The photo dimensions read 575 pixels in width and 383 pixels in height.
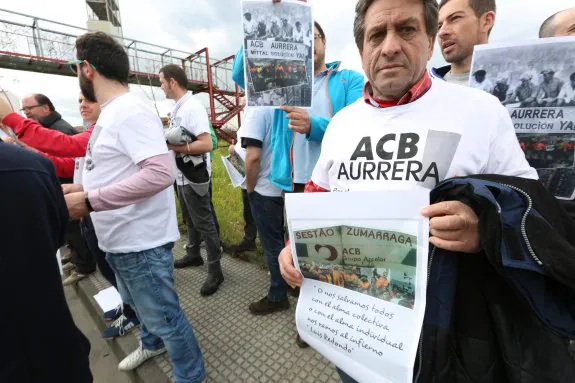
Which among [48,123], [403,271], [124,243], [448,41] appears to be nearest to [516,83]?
[448,41]

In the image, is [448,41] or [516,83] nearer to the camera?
[516,83]

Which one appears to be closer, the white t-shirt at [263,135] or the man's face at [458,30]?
the man's face at [458,30]

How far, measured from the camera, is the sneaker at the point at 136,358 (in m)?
2.12

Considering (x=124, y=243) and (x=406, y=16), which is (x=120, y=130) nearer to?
(x=124, y=243)

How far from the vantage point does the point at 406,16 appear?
3.08 feet

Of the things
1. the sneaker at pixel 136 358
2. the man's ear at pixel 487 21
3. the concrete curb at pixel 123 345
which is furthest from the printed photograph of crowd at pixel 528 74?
the sneaker at pixel 136 358

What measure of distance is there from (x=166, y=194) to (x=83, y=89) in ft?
2.78

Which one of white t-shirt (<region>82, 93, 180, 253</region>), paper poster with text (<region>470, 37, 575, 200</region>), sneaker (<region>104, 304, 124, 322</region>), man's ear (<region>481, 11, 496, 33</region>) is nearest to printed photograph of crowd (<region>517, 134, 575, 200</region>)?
paper poster with text (<region>470, 37, 575, 200</region>)

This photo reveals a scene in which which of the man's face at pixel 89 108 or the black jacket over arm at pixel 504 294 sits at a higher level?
the man's face at pixel 89 108

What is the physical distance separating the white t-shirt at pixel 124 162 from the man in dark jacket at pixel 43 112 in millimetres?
2750

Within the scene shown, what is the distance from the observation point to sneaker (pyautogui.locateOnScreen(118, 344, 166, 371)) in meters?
2.12

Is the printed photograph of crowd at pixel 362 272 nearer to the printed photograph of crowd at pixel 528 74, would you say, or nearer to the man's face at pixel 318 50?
the printed photograph of crowd at pixel 528 74

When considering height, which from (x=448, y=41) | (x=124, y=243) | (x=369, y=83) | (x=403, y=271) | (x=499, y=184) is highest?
(x=448, y=41)

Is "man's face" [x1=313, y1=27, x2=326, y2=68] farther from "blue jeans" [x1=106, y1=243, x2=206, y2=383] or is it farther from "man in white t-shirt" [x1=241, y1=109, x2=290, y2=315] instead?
"blue jeans" [x1=106, y1=243, x2=206, y2=383]
